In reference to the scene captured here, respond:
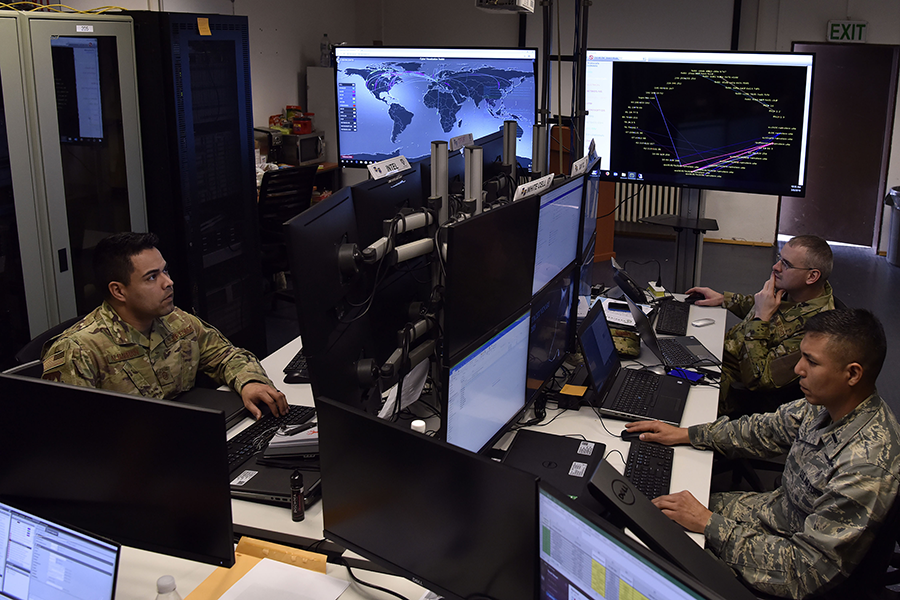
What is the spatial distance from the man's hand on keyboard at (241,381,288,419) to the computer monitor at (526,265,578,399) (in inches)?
28.4

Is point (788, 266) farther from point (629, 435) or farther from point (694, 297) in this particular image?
point (629, 435)

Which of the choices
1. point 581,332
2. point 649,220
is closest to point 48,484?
point 581,332

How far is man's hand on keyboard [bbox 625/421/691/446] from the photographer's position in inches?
84.1

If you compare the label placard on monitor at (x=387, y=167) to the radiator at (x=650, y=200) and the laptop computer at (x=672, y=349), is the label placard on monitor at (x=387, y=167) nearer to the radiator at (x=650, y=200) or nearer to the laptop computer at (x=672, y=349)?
the laptop computer at (x=672, y=349)

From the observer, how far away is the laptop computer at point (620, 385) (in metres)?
2.29

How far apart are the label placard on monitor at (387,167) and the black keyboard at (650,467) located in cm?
98

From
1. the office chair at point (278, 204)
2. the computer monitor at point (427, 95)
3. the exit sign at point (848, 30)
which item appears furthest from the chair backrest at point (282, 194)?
the exit sign at point (848, 30)

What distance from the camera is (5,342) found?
3236 mm

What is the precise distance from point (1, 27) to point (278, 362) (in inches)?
67.9

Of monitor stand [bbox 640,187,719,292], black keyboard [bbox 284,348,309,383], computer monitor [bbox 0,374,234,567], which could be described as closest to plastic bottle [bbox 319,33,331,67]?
monitor stand [bbox 640,187,719,292]

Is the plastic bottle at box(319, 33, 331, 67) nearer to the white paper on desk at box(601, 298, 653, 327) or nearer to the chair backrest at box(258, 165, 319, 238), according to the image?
the chair backrest at box(258, 165, 319, 238)

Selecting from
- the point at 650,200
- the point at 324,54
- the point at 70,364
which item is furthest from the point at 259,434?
the point at 650,200

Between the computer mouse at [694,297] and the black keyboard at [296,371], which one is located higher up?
the computer mouse at [694,297]

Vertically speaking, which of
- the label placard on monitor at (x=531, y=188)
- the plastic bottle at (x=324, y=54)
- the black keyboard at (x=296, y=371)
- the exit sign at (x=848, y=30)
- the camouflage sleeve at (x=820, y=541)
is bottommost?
the camouflage sleeve at (x=820, y=541)
